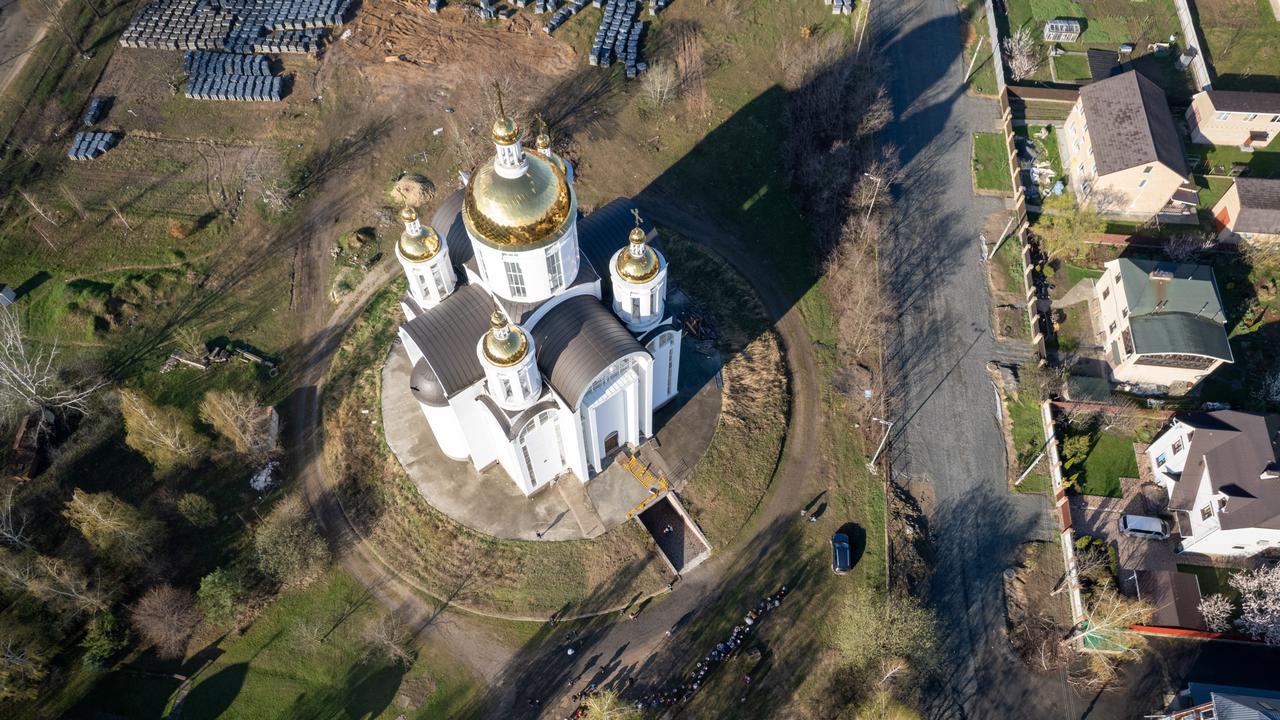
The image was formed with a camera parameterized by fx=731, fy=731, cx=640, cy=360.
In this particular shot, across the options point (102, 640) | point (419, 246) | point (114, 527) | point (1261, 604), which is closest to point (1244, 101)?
point (1261, 604)

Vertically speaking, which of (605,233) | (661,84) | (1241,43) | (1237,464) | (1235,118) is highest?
(1241,43)

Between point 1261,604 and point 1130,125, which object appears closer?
point 1261,604

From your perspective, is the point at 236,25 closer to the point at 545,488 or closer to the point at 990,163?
the point at 545,488

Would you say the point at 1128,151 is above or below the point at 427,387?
above

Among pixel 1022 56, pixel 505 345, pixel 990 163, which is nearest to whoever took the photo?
pixel 505 345

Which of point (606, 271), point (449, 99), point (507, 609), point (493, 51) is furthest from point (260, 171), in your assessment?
point (507, 609)

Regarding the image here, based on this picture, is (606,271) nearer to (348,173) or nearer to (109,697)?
(348,173)
